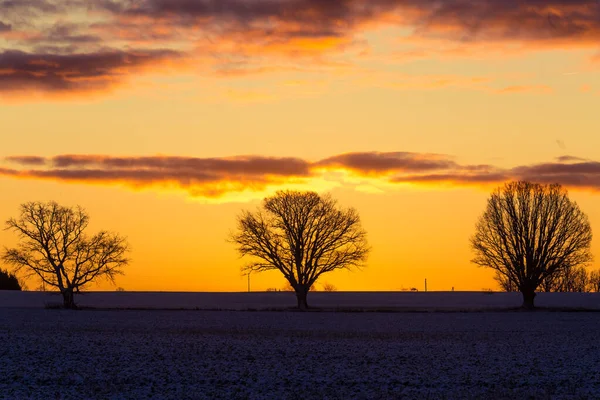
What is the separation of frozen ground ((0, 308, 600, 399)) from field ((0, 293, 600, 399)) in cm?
5

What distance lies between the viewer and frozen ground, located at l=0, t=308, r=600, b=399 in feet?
94.5

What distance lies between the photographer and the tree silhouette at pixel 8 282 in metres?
162

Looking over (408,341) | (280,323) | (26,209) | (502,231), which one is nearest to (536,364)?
(408,341)

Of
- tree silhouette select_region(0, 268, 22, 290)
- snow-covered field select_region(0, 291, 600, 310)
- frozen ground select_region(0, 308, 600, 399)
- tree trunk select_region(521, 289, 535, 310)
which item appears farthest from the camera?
tree silhouette select_region(0, 268, 22, 290)

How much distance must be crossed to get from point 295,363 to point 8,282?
5333 inches

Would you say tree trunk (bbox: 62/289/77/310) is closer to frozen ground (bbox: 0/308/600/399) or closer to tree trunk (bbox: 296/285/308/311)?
tree trunk (bbox: 296/285/308/311)

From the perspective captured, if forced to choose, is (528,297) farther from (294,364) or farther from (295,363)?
(294,364)

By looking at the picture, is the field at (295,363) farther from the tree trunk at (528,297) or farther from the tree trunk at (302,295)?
the tree trunk at (302,295)

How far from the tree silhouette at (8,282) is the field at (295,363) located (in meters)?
107

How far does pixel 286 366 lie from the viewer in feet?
117

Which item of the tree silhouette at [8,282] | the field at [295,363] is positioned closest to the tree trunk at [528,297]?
the field at [295,363]

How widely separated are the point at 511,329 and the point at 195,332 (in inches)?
859

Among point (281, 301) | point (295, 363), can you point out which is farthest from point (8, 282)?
point (295, 363)

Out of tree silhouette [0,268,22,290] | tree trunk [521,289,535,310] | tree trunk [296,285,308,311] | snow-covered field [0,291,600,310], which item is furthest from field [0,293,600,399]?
tree silhouette [0,268,22,290]
